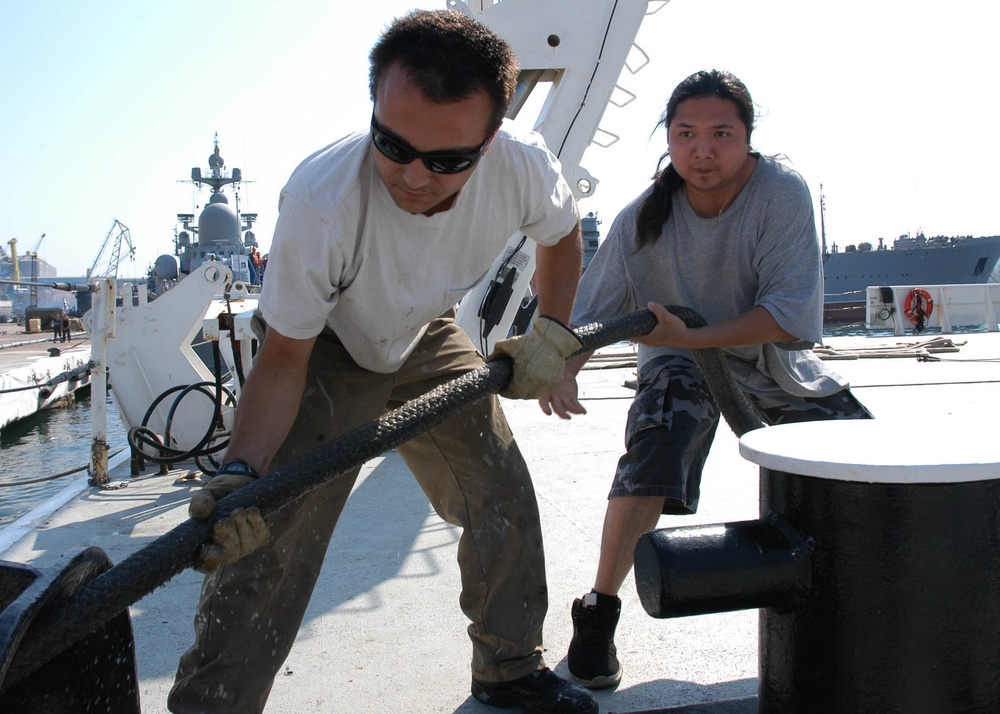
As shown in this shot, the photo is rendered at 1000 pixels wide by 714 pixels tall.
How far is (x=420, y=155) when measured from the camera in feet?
5.48

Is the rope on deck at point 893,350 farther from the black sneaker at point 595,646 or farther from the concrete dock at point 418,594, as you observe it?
the black sneaker at point 595,646

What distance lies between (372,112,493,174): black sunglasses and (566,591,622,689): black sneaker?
4.08 ft

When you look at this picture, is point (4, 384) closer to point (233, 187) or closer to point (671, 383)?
point (671, 383)

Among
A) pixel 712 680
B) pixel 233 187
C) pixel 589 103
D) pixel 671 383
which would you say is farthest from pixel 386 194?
pixel 233 187

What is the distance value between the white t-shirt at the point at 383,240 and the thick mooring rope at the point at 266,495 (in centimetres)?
29

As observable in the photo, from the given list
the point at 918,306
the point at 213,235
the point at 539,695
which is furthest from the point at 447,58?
the point at 213,235

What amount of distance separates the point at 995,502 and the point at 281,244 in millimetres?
1378

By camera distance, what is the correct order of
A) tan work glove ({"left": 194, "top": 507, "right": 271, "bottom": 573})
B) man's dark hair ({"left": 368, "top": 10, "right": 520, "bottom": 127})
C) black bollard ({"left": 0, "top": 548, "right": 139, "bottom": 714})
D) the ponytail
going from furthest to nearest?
the ponytail
man's dark hair ({"left": 368, "top": 10, "right": 520, "bottom": 127})
tan work glove ({"left": 194, "top": 507, "right": 271, "bottom": 573})
black bollard ({"left": 0, "top": 548, "right": 139, "bottom": 714})

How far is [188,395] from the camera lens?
5648mm

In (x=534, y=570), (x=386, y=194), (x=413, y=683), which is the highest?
(x=386, y=194)

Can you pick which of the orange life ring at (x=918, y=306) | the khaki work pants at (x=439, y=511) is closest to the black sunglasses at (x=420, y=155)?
the khaki work pants at (x=439, y=511)

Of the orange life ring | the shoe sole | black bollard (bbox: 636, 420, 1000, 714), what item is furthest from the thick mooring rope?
the orange life ring

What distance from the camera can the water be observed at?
7602 millimetres

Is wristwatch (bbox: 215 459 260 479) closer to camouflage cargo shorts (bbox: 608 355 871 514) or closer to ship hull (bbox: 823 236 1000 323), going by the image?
camouflage cargo shorts (bbox: 608 355 871 514)
